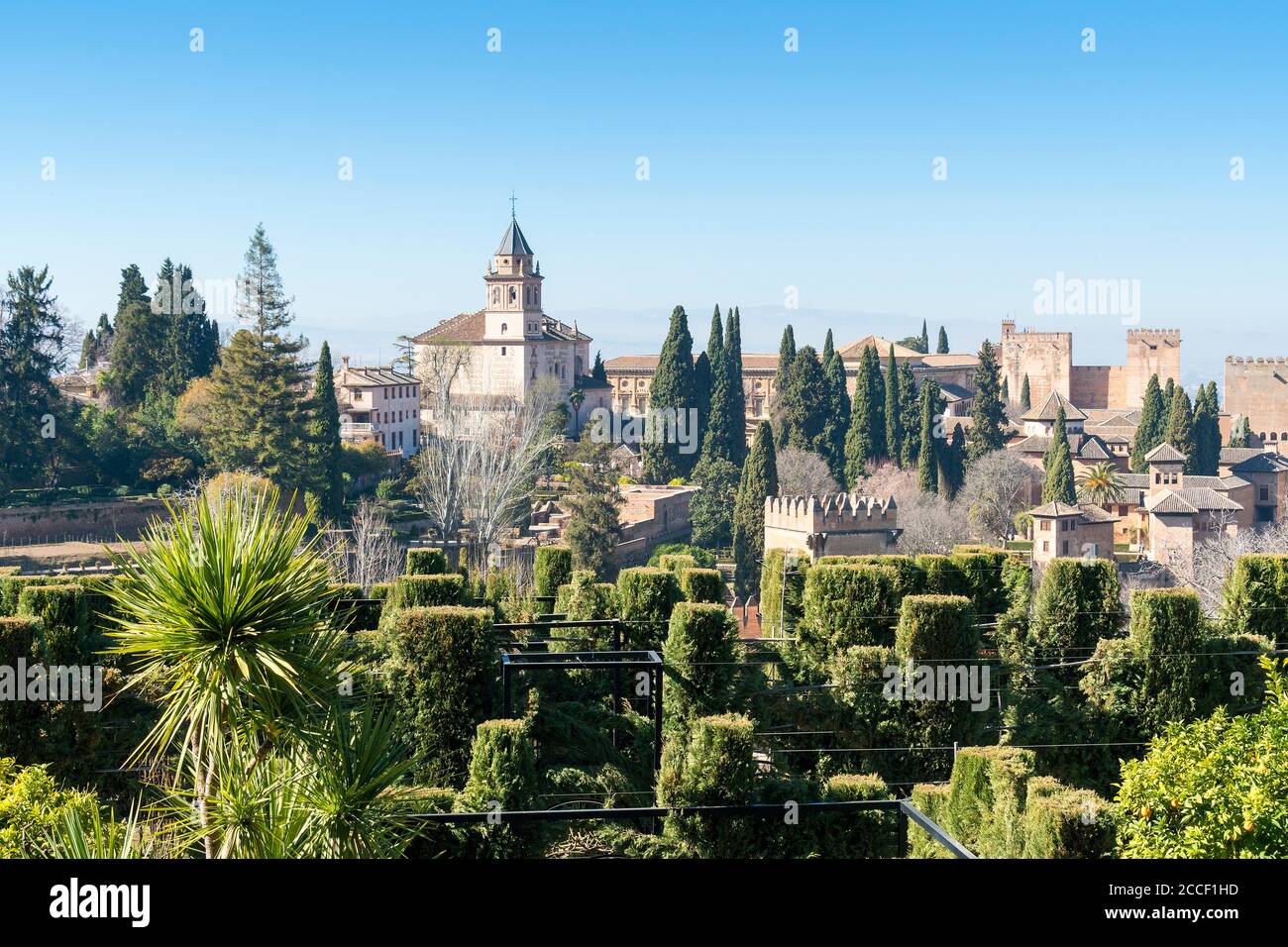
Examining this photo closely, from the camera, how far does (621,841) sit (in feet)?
28.3

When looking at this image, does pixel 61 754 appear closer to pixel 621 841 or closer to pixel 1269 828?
pixel 621 841

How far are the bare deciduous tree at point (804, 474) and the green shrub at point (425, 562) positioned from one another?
34.6 m

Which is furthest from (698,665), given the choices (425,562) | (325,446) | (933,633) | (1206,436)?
(1206,436)

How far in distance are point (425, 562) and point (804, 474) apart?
119ft

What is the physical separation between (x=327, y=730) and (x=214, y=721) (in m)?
0.45

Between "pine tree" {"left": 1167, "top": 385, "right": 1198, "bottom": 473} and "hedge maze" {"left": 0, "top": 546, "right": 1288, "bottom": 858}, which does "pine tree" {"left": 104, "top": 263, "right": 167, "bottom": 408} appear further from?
"pine tree" {"left": 1167, "top": 385, "right": 1198, "bottom": 473}

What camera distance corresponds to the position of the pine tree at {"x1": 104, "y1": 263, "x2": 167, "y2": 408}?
46.2 meters

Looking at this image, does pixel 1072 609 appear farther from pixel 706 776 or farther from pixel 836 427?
pixel 836 427

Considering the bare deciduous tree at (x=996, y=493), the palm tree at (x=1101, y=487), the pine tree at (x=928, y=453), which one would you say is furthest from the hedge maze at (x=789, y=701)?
the palm tree at (x=1101, y=487)

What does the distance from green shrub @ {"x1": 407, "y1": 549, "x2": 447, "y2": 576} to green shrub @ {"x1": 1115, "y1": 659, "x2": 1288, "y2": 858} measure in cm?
1050

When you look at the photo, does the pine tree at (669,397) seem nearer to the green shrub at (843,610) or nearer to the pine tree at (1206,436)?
the pine tree at (1206,436)

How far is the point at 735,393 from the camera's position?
5544 cm
